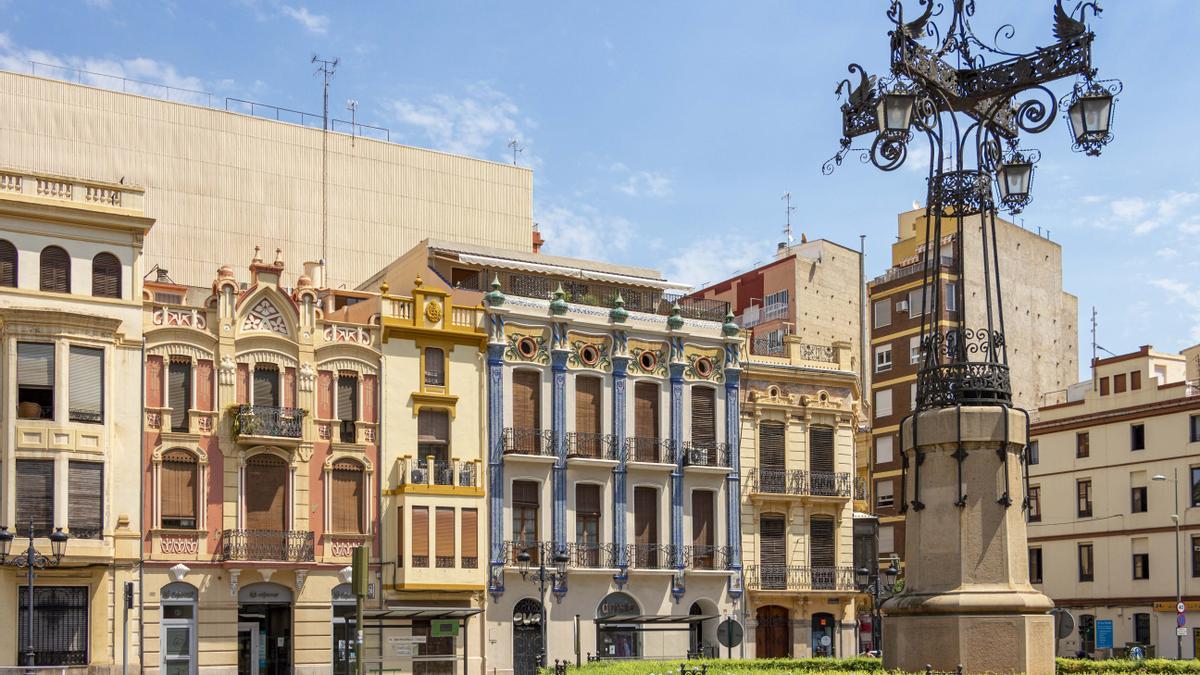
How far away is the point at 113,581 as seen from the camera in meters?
43.7

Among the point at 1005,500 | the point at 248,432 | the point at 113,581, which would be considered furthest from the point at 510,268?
the point at 1005,500

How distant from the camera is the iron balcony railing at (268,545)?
4550 centimetres

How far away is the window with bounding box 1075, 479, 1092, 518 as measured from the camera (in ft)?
229

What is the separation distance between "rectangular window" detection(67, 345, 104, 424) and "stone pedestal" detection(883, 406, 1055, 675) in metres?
28.8

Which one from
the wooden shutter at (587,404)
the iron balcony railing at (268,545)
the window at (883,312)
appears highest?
the window at (883,312)

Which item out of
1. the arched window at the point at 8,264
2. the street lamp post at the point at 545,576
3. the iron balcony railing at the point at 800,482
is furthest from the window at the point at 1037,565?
the arched window at the point at 8,264

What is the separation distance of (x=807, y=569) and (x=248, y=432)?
2104cm

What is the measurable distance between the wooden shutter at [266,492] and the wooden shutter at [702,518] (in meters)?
14.6

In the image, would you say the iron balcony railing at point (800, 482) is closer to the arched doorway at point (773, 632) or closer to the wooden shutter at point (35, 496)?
the arched doorway at point (773, 632)

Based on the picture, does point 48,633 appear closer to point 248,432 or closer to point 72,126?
point 248,432

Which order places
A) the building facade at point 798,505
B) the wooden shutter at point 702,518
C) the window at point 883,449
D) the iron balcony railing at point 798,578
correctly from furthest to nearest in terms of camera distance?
the window at point 883,449, the building facade at point 798,505, the iron balcony railing at point 798,578, the wooden shutter at point 702,518

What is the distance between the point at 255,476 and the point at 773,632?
19660mm

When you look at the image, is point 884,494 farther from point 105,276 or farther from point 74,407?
point 74,407

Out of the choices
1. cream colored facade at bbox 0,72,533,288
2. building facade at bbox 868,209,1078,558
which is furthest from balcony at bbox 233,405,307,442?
building facade at bbox 868,209,1078,558
